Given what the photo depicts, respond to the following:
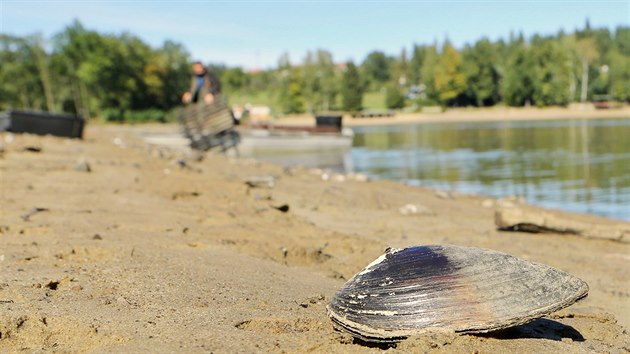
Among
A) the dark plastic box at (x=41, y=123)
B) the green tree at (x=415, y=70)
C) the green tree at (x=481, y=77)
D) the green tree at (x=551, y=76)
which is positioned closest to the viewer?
the dark plastic box at (x=41, y=123)

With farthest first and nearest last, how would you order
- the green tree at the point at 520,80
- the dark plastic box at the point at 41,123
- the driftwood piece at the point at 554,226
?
1. the green tree at the point at 520,80
2. the dark plastic box at the point at 41,123
3. the driftwood piece at the point at 554,226

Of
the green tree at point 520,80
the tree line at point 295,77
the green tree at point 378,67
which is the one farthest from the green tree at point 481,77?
the green tree at point 378,67

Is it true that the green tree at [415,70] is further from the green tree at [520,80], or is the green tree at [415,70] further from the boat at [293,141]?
the boat at [293,141]

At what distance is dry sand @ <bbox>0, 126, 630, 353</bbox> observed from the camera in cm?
278

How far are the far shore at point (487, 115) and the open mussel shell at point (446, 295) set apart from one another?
221ft

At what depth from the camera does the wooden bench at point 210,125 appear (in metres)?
19.0

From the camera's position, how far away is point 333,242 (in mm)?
6180

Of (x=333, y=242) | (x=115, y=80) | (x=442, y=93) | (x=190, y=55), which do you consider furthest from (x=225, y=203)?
(x=442, y=93)

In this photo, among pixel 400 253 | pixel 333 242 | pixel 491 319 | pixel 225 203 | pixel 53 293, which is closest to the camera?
pixel 491 319

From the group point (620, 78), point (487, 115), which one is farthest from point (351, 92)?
point (620, 78)

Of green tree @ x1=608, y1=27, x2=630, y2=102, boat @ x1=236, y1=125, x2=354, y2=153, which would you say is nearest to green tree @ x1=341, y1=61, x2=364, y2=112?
green tree @ x1=608, y1=27, x2=630, y2=102

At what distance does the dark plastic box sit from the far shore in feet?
161

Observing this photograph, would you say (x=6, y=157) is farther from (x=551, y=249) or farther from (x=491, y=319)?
(x=491, y=319)

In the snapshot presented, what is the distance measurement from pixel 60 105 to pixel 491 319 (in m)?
77.3
